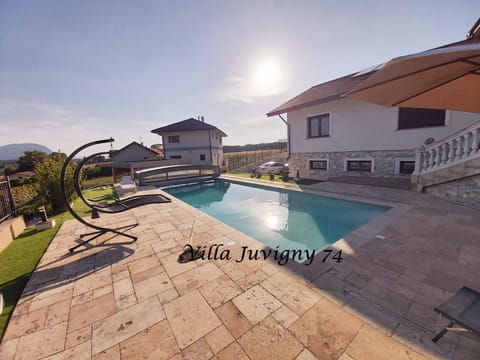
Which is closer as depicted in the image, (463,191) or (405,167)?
(463,191)

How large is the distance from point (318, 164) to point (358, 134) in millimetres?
2783

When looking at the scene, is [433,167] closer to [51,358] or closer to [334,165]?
[334,165]

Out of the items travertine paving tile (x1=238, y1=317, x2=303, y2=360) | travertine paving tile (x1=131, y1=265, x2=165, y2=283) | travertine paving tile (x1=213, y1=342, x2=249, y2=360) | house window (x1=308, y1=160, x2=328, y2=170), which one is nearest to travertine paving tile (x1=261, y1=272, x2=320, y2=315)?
travertine paving tile (x1=238, y1=317, x2=303, y2=360)

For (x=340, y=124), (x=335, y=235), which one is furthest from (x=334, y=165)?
(x=335, y=235)

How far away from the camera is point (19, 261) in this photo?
370 cm

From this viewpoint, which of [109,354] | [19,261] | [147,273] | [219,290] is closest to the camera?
[109,354]

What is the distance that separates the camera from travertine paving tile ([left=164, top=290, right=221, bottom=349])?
6.59 feet

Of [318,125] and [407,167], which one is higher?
[318,125]

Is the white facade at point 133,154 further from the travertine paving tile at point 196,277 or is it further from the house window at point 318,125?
the travertine paving tile at point 196,277

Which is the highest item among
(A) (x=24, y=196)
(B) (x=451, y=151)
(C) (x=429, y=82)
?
(C) (x=429, y=82)

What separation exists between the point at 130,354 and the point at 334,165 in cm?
1181

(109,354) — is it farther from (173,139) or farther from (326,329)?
(173,139)

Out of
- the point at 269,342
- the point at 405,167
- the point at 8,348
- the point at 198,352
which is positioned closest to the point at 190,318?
the point at 198,352

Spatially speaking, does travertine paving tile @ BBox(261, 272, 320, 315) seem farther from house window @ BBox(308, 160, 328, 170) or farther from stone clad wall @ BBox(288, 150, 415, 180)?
house window @ BBox(308, 160, 328, 170)
